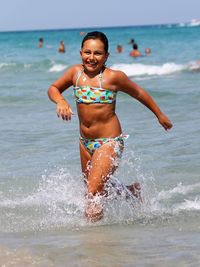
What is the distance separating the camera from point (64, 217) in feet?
18.1

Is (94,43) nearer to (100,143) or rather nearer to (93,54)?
(93,54)

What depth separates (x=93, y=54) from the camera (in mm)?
5062

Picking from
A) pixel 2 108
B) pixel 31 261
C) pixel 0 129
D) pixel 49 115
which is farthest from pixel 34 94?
pixel 31 261

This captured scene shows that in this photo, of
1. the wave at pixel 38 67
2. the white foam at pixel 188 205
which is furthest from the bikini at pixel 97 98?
the wave at pixel 38 67

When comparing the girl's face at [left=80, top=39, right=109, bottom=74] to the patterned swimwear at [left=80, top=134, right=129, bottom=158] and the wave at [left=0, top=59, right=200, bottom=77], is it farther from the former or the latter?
the wave at [left=0, top=59, right=200, bottom=77]

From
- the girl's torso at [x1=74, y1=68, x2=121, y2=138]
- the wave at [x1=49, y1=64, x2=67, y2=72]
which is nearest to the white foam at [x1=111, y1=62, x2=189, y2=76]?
the wave at [x1=49, y1=64, x2=67, y2=72]

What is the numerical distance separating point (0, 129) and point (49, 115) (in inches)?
64.6

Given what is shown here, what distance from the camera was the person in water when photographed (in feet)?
16.6

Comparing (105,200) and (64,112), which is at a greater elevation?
(64,112)

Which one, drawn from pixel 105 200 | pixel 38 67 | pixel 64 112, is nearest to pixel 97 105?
pixel 64 112

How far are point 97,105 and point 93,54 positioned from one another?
38 centimetres

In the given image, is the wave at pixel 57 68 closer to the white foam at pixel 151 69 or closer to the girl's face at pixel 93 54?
the white foam at pixel 151 69

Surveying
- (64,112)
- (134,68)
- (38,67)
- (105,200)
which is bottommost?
(105,200)

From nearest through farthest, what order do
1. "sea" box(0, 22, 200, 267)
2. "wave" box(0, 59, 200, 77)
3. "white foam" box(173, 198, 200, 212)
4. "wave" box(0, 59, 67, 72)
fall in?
1. "sea" box(0, 22, 200, 267)
2. "white foam" box(173, 198, 200, 212)
3. "wave" box(0, 59, 200, 77)
4. "wave" box(0, 59, 67, 72)
